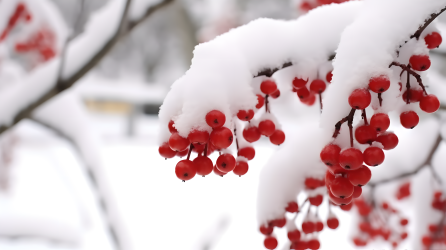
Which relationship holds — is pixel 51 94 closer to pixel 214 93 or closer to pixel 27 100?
pixel 27 100

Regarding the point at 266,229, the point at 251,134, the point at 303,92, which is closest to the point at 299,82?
the point at 303,92

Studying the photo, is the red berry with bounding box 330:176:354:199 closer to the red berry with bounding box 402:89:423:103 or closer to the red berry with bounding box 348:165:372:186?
the red berry with bounding box 348:165:372:186

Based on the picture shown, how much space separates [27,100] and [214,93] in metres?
0.81

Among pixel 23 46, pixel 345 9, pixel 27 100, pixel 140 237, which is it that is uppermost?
pixel 23 46

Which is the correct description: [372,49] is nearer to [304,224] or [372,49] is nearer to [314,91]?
[314,91]

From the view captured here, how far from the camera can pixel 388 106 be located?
481 mm

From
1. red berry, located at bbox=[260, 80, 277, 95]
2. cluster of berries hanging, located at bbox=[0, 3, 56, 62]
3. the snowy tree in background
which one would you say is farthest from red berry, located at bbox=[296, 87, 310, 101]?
cluster of berries hanging, located at bbox=[0, 3, 56, 62]

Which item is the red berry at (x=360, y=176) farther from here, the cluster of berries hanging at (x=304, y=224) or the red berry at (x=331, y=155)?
the cluster of berries hanging at (x=304, y=224)

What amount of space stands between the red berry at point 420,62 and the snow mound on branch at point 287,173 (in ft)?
1.00

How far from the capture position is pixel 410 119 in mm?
494

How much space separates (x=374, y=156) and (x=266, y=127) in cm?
20

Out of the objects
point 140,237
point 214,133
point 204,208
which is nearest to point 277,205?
point 214,133

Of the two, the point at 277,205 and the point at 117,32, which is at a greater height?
the point at 117,32

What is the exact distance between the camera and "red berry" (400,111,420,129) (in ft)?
1.61
